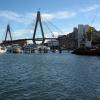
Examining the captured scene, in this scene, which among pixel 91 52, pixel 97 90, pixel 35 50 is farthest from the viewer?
pixel 35 50

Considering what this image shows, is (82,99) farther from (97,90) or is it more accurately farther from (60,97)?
(97,90)

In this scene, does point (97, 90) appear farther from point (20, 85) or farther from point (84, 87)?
point (20, 85)

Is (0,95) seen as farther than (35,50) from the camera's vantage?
No

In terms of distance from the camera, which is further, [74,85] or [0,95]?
[74,85]

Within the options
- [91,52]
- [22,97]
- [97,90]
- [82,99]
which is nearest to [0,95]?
[22,97]

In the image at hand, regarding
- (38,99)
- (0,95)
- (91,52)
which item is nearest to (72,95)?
(38,99)

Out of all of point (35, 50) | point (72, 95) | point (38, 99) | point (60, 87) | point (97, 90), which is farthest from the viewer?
point (35, 50)

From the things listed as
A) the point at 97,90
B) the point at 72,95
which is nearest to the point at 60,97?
the point at 72,95

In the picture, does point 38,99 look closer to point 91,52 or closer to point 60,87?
point 60,87

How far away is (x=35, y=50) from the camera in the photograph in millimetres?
196500

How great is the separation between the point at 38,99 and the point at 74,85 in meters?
7.57

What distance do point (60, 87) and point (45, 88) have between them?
4.61ft

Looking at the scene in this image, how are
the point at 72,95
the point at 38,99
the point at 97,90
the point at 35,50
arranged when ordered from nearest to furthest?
the point at 38,99
the point at 72,95
the point at 97,90
the point at 35,50

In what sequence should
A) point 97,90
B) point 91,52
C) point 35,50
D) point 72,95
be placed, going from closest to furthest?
point 72,95 → point 97,90 → point 91,52 → point 35,50
